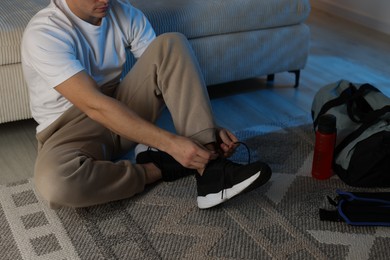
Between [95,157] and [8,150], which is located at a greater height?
[95,157]

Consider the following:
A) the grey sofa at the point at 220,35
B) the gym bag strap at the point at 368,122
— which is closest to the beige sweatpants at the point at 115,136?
the grey sofa at the point at 220,35

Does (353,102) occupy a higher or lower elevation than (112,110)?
lower

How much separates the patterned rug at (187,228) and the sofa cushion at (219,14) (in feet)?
2.33

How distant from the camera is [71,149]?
68.2 inches

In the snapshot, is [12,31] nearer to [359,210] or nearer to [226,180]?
[226,180]

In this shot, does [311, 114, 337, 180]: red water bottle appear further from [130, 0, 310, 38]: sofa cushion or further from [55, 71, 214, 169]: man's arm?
A: [130, 0, 310, 38]: sofa cushion

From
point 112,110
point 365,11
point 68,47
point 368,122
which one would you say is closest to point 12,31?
point 68,47

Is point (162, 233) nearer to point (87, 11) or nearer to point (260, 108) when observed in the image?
point (87, 11)

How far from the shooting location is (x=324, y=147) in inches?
73.0

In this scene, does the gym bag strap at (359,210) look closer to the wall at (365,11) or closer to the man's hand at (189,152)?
the man's hand at (189,152)

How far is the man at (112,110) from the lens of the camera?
5.31 feet

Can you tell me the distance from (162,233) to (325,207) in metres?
0.49

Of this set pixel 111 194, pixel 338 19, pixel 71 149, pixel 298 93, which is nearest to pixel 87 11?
pixel 71 149

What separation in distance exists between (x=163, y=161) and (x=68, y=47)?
1.48 feet
